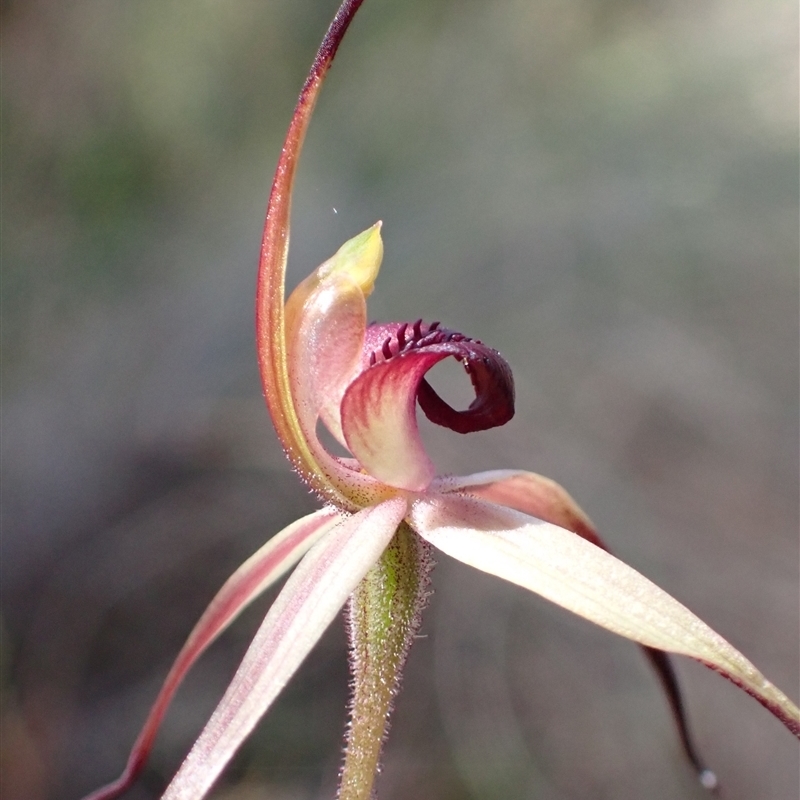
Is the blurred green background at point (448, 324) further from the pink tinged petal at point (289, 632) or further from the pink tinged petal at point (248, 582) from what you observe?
the pink tinged petal at point (289, 632)

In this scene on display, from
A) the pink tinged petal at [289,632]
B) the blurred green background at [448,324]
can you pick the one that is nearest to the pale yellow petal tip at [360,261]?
the pink tinged petal at [289,632]

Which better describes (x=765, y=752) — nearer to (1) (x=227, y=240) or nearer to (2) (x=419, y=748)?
(2) (x=419, y=748)

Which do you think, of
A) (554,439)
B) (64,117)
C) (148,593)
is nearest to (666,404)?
(554,439)

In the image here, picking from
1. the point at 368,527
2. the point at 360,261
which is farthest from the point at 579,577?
the point at 360,261

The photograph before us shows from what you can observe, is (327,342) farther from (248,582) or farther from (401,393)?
(248,582)

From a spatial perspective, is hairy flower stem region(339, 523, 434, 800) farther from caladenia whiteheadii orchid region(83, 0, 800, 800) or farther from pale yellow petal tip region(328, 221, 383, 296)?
pale yellow petal tip region(328, 221, 383, 296)
